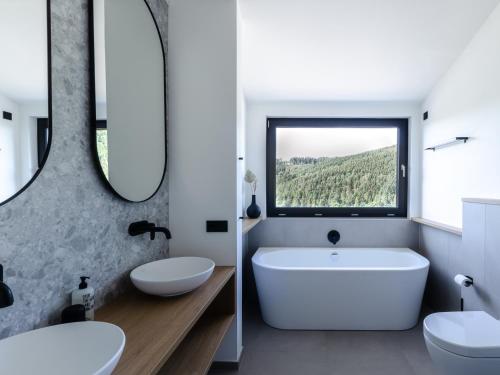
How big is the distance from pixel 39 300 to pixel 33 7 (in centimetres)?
94

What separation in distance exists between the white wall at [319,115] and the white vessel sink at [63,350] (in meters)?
2.45

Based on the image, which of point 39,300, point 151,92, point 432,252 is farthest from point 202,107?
point 432,252

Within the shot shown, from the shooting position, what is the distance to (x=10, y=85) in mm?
837

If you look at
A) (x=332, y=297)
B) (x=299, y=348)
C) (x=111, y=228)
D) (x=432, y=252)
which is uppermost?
(x=111, y=228)

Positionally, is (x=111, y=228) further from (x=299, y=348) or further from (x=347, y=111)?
(x=347, y=111)

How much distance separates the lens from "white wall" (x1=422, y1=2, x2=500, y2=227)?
81.7 inches

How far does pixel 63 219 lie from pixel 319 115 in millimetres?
2798

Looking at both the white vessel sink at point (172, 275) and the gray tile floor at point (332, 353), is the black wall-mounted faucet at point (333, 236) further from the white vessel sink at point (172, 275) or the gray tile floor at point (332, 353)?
the white vessel sink at point (172, 275)

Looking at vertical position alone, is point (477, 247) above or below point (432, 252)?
above

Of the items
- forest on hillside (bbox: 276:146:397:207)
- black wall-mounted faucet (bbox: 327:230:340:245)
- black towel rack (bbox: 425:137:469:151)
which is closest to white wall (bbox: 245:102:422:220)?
forest on hillside (bbox: 276:146:397:207)

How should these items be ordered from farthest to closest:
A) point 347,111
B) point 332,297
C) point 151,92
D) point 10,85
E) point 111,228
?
point 347,111 < point 332,297 < point 151,92 < point 111,228 < point 10,85

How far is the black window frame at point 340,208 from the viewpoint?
10.7 ft

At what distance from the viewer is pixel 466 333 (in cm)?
155

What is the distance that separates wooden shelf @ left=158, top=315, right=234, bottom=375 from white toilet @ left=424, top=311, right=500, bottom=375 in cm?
117
